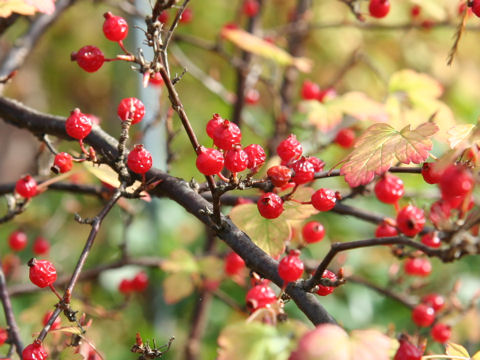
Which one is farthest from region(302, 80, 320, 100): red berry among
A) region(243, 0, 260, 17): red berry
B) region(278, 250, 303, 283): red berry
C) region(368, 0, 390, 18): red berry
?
region(278, 250, 303, 283): red berry

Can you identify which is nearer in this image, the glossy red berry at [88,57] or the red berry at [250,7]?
the glossy red berry at [88,57]

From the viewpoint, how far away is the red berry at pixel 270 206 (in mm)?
1041

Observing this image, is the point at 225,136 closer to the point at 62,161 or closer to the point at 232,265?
the point at 62,161

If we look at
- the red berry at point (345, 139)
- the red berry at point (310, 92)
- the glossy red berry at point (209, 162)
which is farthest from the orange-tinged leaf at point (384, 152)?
the red berry at point (310, 92)

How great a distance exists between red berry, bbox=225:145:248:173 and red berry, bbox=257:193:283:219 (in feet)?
0.25

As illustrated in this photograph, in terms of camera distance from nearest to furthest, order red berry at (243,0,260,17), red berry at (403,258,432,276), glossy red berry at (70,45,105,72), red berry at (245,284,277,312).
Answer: red berry at (245,284,277,312) < glossy red berry at (70,45,105,72) < red berry at (403,258,432,276) < red berry at (243,0,260,17)

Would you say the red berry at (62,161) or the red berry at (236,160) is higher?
the red berry at (236,160)

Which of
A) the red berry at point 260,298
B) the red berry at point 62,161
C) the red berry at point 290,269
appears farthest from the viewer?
the red berry at point 62,161

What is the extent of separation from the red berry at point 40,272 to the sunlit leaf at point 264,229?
38cm

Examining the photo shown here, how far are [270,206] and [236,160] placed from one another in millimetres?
111

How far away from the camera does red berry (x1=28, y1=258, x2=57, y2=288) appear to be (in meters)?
1.07

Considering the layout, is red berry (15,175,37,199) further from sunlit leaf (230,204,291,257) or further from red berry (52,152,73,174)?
sunlit leaf (230,204,291,257)

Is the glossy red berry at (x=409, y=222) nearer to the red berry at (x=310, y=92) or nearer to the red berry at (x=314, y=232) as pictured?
the red berry at (x=314, y=232)

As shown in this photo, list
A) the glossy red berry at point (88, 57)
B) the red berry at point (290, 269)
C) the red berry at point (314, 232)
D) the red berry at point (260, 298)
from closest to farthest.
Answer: the red berry at point (290, 269) → the red berry at point (260, 298) → the glossy red berry at point (88, 57) → the red berry at point (314, 232)
